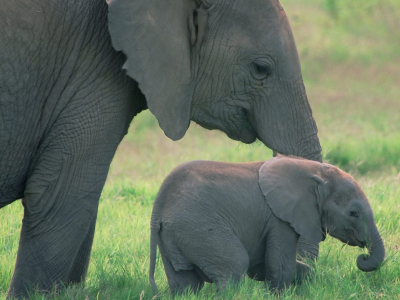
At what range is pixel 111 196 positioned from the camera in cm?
682

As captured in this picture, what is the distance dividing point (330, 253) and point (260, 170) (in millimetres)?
1088

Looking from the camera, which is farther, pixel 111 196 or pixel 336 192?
pixel 111 196

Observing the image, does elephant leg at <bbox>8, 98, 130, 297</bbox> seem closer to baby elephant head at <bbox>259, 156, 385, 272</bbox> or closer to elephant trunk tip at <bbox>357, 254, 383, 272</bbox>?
baby elephant head at <bbox>259, 156, 385, 272</bbox>

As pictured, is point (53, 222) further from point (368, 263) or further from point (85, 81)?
point (368, 263)

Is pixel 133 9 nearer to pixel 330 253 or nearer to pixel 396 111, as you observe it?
pixel 330 253

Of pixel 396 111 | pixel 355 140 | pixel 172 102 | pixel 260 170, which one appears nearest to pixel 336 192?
pixel 260 170

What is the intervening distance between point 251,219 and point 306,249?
56cm

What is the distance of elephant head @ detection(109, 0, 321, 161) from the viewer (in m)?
3.74

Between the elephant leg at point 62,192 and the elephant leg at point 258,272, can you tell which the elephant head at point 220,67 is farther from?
the elephant leg at point 258,272

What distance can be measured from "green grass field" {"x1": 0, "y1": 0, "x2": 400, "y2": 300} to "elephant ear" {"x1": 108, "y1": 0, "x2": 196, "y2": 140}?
0.89 metres

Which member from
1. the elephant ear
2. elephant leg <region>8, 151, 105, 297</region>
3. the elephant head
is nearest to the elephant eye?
the elephant head

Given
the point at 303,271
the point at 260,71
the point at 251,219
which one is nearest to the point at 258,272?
the point at 303,271

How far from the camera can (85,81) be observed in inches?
144

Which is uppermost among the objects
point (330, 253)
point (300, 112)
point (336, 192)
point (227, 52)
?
point (227, 52)
